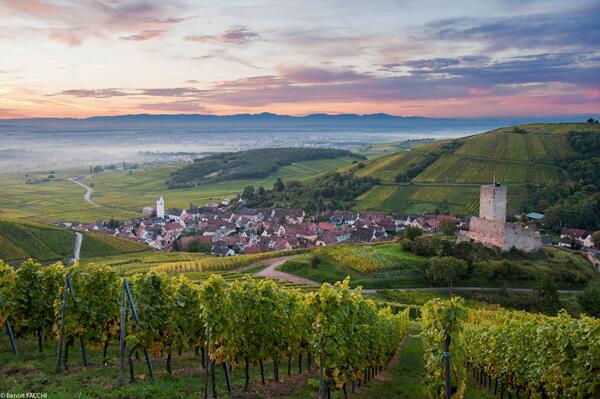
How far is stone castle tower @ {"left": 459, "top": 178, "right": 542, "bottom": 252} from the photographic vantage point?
67375 millimetres

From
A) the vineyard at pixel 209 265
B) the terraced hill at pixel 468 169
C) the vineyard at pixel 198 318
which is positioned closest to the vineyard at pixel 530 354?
the vineyard at pixel 198 318

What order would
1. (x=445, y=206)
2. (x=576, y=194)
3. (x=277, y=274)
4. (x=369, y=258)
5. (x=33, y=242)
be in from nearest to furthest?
(x=277, y=274), (x=369, y=258), (x=33, y=242), (x=576, y=194), (x=445, y=206)

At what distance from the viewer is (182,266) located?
65.0 m

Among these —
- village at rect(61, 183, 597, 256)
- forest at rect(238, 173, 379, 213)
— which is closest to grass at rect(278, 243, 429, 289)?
A: village at rect(61, 183, 597, 256)

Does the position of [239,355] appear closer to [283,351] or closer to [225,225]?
[283,351]

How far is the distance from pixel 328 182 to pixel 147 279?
125516 millimetres

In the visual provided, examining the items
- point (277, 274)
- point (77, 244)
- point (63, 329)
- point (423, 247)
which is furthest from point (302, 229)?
point (63, 329)

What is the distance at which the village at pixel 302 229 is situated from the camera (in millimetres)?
70500

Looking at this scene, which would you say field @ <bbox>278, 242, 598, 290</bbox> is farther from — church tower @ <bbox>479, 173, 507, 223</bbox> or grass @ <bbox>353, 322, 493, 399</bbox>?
grass @ <bbox>353, 322, 493, 399</bbox>

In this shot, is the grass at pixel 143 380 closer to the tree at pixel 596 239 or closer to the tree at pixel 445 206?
the tree at pixel 596 239

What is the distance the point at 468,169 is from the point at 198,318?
124257 millimetres

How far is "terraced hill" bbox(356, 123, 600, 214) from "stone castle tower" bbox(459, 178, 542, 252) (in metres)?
35.9

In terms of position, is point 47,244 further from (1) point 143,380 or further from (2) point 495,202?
(1) point 143,380

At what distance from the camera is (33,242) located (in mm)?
80875
